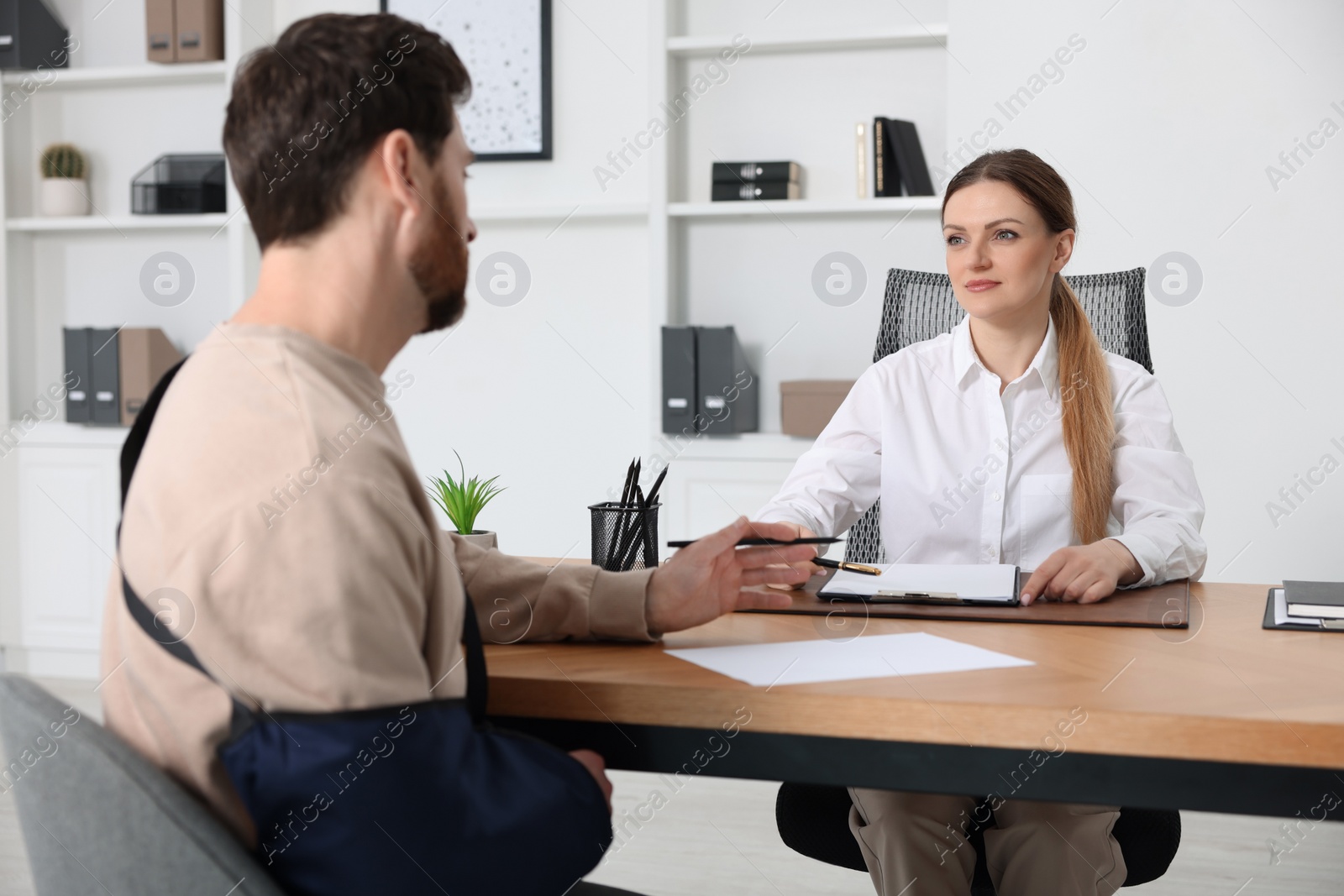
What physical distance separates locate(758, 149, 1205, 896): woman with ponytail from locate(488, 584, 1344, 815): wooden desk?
698mm

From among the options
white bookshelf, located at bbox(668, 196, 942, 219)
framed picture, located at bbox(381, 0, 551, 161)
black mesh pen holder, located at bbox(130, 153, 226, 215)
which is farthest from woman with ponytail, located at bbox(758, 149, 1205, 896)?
black mesh pen holder, located at bbox(130, 153, 226, 215)

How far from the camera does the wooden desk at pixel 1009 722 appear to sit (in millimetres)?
867

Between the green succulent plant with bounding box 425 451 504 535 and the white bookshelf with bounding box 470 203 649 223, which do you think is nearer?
the green succulent plant with bounding box 425 451 504 535

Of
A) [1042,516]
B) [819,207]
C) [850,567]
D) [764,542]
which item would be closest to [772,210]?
[819,207]

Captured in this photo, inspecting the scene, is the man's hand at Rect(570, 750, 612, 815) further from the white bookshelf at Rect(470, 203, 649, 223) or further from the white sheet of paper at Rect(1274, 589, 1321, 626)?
the white bookshelf at Rect(470, 203, 649, 223)

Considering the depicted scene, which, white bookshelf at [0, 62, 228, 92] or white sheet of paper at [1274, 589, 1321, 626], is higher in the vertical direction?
white bookshelf at [0, 62, 228, 92]

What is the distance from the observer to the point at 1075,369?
1.88 meters

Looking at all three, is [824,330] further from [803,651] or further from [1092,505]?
[803,651]

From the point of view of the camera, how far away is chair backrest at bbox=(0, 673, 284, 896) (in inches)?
26.5

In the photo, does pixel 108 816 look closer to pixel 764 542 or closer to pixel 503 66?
pixel 764 542

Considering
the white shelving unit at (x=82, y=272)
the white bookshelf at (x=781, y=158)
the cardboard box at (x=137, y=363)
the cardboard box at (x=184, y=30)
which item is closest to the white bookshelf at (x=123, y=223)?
the white shelving unit at (x=82, y=272)

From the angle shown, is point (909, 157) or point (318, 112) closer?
point (318, 112)

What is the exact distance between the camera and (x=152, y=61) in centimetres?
385

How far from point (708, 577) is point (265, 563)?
0.55 meters
